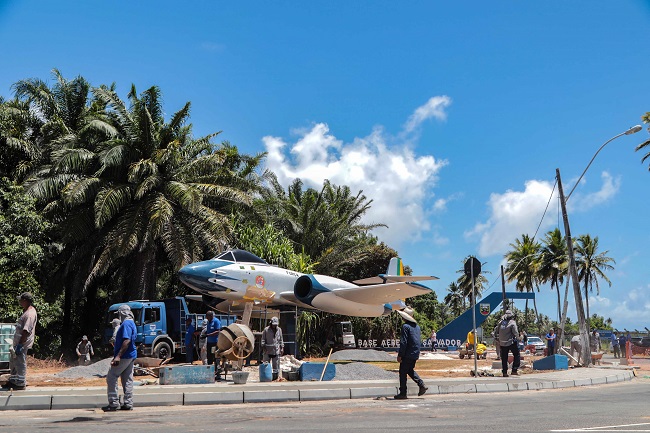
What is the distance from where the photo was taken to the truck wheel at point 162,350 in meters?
23.1

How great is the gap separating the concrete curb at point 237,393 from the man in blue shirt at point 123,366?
668 mm

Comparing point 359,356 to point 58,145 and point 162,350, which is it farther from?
point 58,145

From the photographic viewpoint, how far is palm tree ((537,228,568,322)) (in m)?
64.1

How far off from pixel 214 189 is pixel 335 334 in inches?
568

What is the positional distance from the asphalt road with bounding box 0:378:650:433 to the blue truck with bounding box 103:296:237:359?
13225 millimetres

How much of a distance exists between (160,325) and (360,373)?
10339 millimetres

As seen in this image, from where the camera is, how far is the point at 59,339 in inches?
1300

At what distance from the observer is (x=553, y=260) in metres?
64.5

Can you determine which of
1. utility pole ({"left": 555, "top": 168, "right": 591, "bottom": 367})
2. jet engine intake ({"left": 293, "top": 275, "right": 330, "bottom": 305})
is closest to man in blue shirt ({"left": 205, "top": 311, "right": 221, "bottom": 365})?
jet engine intake ({"left": 293, "top": 275, "right": 330, "bottom": 305})

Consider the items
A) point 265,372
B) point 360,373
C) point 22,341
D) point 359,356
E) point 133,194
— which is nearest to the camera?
point 22,341

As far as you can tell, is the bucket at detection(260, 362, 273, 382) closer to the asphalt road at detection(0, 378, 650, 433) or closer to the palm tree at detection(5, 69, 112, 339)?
the asphalt road at detection(0, 378, 650, 433)

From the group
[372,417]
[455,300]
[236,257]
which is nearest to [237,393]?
[372,417]

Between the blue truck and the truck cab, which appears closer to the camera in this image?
the blue truck

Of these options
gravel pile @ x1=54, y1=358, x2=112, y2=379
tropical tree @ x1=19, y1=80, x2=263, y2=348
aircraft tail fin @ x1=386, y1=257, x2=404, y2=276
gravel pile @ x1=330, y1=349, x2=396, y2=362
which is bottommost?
gravel pile @ x1=54, y1=358, x2=112, y2=379
